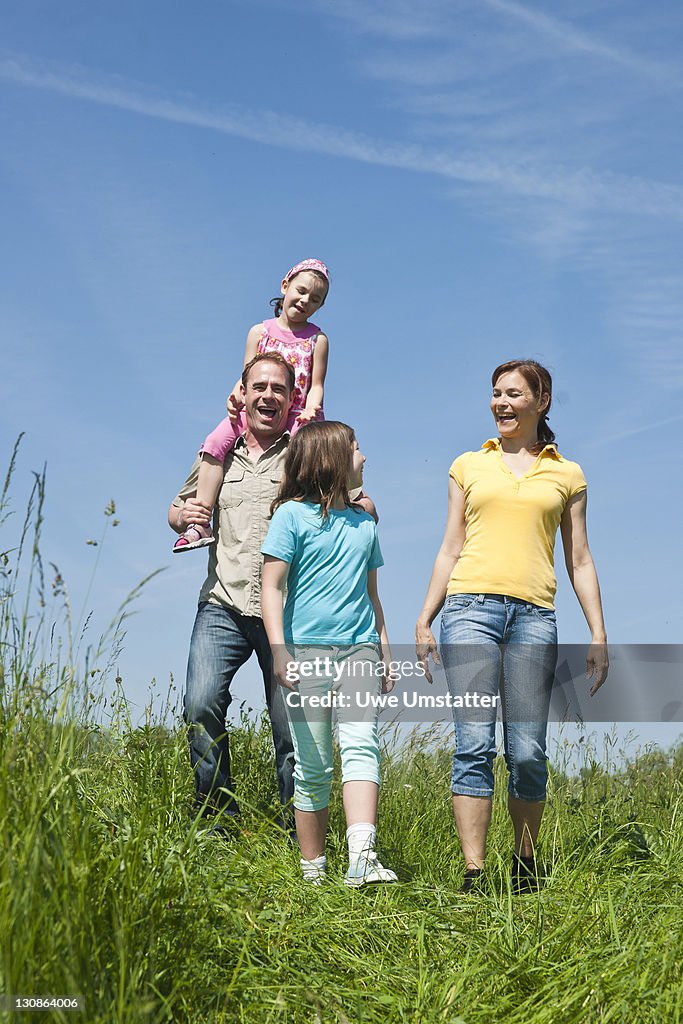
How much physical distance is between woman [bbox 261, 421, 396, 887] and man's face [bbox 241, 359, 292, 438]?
1.64ft

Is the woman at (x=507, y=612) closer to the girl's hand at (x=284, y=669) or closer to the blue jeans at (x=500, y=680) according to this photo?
the blue jeans at (x=500, y=680)

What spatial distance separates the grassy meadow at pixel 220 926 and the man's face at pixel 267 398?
162cm

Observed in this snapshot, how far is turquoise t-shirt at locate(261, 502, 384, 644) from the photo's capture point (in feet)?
13.5

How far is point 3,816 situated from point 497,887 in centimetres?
251

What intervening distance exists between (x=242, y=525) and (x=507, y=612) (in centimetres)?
131

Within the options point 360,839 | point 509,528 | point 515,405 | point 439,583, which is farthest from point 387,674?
point 515,405

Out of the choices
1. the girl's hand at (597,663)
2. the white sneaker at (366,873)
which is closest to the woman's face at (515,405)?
the girl's hand at (597,663)

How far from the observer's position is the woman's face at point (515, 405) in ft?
15.1

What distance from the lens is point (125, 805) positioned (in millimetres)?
3111

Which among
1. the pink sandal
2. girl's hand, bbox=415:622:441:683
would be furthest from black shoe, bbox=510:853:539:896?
the pink sandal

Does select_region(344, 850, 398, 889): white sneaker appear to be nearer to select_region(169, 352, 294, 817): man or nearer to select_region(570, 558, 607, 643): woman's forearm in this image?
select_region(169, 352, 294, 817): man

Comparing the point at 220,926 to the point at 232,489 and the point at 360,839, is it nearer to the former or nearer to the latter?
the point at 360,839

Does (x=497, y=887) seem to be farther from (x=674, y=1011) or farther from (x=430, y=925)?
(x=674, y=1011)

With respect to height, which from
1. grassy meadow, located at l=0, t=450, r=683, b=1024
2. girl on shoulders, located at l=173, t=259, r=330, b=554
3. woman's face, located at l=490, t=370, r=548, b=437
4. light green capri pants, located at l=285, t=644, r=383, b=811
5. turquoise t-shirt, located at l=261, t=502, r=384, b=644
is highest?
girl on shoulders, located at l=173, t=259, r=330, b=554
